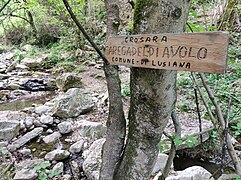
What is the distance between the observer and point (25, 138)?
346 cm

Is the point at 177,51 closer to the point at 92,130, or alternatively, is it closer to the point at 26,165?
the point at 26,165

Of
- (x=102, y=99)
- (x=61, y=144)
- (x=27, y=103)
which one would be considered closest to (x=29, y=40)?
(x=27, y=103)

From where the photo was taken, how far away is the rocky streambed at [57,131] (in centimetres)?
243

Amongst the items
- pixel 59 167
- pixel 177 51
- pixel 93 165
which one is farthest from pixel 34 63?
pixel 177 51

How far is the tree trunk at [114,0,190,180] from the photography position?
99cm

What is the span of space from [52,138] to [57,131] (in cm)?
29

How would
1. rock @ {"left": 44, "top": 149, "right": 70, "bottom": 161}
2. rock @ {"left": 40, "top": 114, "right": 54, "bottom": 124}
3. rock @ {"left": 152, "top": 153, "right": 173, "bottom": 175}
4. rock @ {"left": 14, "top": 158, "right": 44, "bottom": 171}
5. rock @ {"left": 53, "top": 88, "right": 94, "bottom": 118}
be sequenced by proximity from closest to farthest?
rock @ {"left": 152, "top": 153, "right": 173, "bottom": 175} → rock @ {"left": 14, "top": 158, "right": 44, "bottom": 171} → rock @ {"left": 44, "top": 149, "right": 70, "bottom": 161} → rock @ {"left": 40, "top": 114, "right": 54, "bottom": 124} → rock @ {"left": 53, "top": 88, "right": 94, "bottom": 118}

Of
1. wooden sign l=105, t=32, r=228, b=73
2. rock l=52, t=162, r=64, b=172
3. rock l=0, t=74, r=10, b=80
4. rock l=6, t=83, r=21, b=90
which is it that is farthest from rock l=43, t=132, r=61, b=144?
rock l=0, t=74, r=10, b=80

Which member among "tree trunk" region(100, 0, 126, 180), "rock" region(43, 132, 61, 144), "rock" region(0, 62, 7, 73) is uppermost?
"tree trunk" region(100, 0, 126, 180)

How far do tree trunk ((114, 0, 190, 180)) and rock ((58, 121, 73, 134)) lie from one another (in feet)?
8.28

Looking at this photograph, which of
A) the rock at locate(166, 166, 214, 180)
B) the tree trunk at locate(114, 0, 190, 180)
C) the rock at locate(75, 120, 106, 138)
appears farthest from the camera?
the rock at locate(75, 120, 106, 138)

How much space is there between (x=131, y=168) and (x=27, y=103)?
4795mm

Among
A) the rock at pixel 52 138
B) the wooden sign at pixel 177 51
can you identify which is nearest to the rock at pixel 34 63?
the rock at pixel 52 138

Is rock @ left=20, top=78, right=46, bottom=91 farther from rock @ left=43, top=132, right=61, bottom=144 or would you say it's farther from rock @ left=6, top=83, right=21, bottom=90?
rock @ left=43, top=132, right=61, bottom=144
